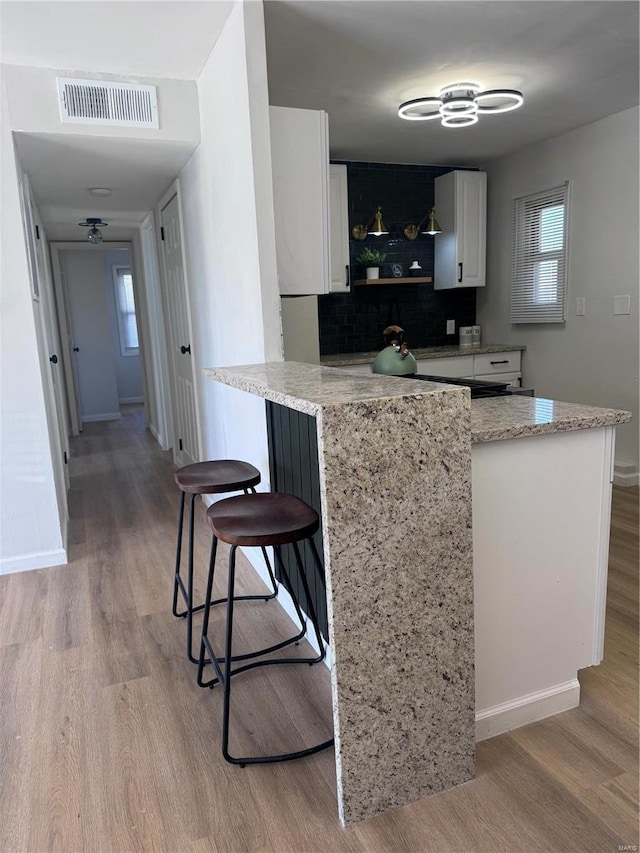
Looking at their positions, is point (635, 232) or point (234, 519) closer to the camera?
point (234, 519)

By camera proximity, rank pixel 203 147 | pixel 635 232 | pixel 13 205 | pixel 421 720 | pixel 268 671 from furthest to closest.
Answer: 1. pixel 635 232
2. pixel 203 147
3. pixel 13 205
4. pixel 268 671
5. pixel 421 720

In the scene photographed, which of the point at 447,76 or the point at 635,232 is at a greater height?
the point at 447,76

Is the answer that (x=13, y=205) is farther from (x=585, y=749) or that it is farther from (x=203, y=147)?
(x=585, y=749)

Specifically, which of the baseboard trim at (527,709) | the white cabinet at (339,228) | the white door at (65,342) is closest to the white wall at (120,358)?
the white door at (65,342)

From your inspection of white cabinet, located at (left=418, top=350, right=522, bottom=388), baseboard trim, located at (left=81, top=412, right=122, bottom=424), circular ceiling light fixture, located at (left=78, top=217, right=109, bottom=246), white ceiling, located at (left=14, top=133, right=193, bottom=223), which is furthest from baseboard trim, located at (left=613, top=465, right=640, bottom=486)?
baseboard trim, located at (left=81, top=412, right=122, bottom=424)

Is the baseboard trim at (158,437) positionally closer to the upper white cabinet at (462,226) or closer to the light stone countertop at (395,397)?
the upper white cabinet at (462,226)

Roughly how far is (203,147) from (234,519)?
7.23 feet

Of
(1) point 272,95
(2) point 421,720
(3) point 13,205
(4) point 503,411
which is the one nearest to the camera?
(2) point 421,720

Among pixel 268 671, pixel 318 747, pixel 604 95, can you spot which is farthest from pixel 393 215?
pixel 318 747

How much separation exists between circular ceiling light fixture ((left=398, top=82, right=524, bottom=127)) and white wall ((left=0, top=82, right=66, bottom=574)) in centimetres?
205

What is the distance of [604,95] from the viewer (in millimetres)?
3502

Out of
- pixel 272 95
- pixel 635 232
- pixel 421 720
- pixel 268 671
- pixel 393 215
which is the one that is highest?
pixel 272 95

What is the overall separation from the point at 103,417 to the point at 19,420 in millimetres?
4914

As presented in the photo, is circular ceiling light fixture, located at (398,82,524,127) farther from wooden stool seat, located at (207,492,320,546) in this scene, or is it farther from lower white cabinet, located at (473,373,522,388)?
wooden stool seat, located at (207,492,320,546)
